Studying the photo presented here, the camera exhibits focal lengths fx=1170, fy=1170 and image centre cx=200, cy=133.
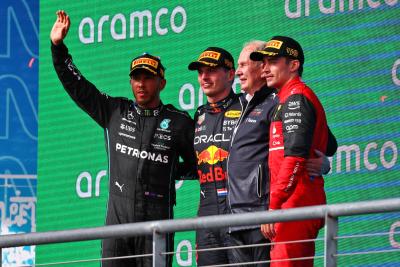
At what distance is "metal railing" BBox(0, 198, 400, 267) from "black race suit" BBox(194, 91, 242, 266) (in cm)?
95

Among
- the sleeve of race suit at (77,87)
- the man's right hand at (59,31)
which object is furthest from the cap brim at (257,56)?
the man's right hand at (59,31)

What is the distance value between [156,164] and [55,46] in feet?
2.51

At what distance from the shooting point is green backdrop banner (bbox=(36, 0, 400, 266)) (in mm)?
5895

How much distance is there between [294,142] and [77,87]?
1389 millimetres

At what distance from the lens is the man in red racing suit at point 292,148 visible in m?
4.57

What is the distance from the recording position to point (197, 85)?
6668mm

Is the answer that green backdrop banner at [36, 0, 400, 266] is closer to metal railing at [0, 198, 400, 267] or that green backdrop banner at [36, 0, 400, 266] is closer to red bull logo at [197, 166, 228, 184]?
red bull logo at [197, 166, 228, 184]

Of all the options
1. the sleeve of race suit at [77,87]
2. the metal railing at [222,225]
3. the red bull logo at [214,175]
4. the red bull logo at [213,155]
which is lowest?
the metal railing at [222,225]

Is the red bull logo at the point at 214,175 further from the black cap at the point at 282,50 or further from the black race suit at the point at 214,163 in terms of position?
the black cap at the point at 282,50

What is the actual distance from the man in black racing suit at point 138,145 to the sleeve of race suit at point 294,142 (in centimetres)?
89

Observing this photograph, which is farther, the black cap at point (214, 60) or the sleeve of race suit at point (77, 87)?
the sleeve of race suit at point (77, 87)

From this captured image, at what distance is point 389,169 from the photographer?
5.84m

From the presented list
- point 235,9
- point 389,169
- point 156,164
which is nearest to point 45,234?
point 156,164

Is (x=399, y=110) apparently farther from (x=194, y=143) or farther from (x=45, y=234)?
(x=45, y=234)
